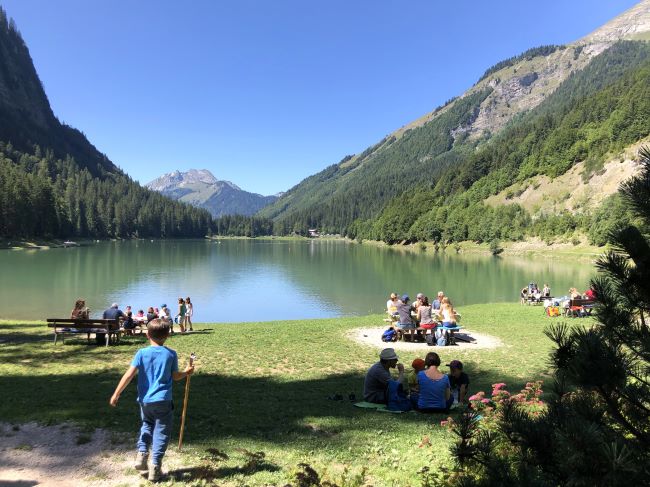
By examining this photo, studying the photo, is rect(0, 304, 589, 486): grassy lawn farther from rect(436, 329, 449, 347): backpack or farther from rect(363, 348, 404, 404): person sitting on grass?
rect(436, 329, 449, 347): backpack

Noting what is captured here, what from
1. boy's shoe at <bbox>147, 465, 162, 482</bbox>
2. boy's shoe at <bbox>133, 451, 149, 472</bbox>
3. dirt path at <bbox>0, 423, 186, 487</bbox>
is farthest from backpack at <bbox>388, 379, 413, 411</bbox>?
boy's shoe at <bbox>133, 451, 149, 472</bbox>

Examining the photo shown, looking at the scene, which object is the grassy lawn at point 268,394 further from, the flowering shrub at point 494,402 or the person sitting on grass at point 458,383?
the person sitting on grass at point 458,383

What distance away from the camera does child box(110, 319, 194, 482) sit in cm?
629

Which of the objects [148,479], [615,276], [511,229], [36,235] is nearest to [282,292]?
[148,479]

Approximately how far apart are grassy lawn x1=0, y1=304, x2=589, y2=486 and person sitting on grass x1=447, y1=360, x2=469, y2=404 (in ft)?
4.75

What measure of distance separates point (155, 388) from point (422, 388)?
6125mm

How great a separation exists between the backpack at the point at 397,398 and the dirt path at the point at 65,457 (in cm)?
498

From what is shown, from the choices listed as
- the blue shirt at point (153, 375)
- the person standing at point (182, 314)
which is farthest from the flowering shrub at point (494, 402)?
the person standing at point (182, 314)

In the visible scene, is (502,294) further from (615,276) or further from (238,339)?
(615,276)

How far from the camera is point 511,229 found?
129 metres

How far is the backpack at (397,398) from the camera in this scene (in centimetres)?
995

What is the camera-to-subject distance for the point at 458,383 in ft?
35.4

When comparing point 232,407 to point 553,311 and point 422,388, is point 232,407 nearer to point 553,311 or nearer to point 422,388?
point 422,388

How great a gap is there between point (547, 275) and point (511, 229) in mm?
72872
